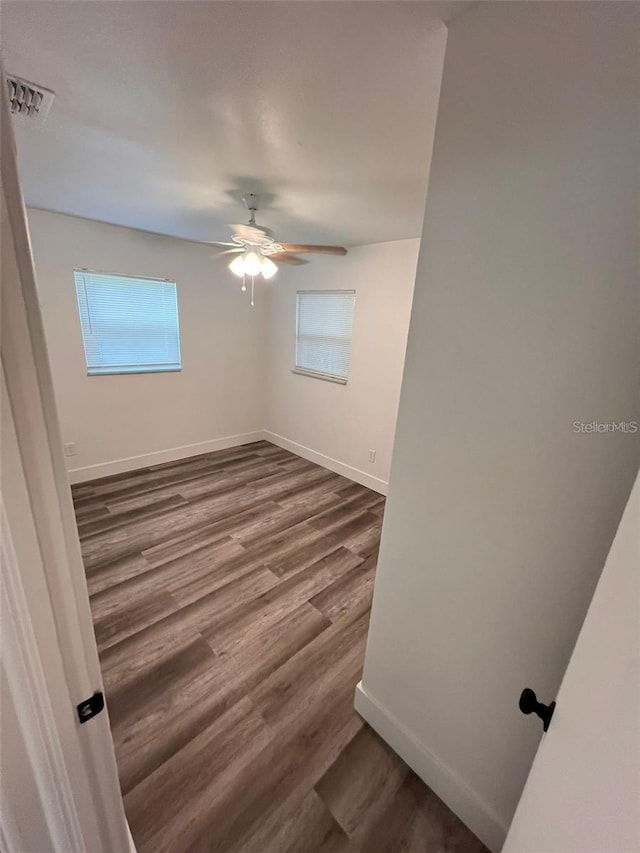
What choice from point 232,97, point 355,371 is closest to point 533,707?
point 232,97

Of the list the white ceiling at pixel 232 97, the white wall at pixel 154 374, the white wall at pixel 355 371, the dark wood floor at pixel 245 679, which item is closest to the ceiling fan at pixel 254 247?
the white ceiling at pixel 232 97

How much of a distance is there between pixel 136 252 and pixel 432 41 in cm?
318

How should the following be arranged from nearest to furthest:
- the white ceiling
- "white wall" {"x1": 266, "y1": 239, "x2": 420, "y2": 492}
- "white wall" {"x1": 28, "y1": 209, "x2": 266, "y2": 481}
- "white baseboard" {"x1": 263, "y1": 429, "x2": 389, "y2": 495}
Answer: the white ceiling → "white wall" {"x1": 28, "y1": 209, "x2": 266, "y2": 481} → "white wall" {"x1": 266, "y1": 239, "x2": 420, "y2": 492} → "white baseboard" {"x1": 263, "y1": 429, "x2": 389, "y2": 495}

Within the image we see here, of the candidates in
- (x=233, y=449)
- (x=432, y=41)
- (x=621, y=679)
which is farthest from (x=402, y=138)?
(x=233, y=449)

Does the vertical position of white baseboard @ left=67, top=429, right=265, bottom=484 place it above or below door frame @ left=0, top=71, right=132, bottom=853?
below

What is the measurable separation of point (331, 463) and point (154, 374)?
221 cm

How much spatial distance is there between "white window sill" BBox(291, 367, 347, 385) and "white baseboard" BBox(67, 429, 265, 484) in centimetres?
115

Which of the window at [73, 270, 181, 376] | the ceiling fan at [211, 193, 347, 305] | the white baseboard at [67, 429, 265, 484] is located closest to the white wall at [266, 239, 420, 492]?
the white baseboard at [67, 429, 265, 484]

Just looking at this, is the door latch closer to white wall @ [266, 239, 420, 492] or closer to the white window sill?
white wall @ [266, 239, 420, 492]

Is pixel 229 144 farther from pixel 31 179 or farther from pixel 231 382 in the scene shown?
pixel 231 382

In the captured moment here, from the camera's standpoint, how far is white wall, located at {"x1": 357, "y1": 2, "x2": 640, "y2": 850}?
0.71m

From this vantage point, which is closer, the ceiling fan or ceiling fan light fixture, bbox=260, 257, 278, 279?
the ceiling fan

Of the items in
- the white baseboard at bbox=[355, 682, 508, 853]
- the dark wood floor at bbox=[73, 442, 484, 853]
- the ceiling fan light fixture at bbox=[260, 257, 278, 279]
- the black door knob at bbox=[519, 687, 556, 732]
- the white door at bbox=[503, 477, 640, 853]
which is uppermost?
the ceiling fan light fixture at bbox=[260, 257, 278, 279]

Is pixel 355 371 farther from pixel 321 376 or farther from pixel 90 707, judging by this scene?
pixel 90 707
